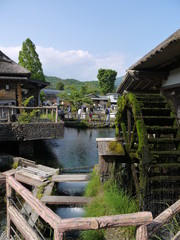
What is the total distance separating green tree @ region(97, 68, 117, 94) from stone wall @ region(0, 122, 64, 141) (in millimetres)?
54508

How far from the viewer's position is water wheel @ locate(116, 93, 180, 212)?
388 centimetres

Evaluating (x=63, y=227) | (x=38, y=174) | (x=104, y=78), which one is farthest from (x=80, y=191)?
(x=104, y=78)

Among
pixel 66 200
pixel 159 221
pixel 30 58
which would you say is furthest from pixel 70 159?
pixel 30 58

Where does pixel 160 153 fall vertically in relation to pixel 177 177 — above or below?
above

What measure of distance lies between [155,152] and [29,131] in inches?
263

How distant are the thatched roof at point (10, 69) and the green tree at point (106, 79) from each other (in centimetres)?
5096

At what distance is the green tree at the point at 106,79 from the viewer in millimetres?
62500

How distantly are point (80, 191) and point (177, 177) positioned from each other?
324 cm

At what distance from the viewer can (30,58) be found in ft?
85.4

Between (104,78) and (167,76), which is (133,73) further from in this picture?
(104,78)

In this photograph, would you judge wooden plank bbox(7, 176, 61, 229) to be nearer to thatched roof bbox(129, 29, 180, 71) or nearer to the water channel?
the water channel

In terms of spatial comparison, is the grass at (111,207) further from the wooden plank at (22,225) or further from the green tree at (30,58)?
A: the green tree at (30,58)

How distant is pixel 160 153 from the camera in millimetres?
4074

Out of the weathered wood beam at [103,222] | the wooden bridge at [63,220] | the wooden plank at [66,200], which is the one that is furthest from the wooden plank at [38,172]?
the weathered wood beam at [103,222]
